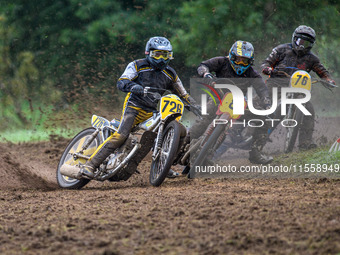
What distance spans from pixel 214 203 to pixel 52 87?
15913mm

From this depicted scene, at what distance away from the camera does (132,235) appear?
491 centimetres

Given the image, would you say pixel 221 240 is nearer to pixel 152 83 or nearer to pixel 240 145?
pixel 152 83

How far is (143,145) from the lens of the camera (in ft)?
27.6

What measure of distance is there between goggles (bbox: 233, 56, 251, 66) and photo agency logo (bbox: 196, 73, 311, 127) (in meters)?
0.40

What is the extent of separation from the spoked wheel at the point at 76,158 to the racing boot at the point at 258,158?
314 centimetres

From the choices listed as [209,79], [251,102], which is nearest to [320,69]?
[251,102]

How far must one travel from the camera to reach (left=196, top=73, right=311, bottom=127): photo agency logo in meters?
9.16

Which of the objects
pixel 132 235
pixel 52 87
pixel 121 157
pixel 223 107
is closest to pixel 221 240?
pixel 132 235

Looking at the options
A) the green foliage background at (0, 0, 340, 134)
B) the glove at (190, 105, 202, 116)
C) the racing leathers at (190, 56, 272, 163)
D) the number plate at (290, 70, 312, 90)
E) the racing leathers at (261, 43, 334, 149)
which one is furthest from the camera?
the green foliage background at (0, 0, 340, 134)

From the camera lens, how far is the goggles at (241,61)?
384 inches

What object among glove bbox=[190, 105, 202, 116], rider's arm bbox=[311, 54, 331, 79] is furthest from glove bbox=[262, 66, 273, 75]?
glove bbox=[190, 105, 202, 116]

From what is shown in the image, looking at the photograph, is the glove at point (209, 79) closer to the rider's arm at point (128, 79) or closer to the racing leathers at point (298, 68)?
the rider's arm at point (128, 79)

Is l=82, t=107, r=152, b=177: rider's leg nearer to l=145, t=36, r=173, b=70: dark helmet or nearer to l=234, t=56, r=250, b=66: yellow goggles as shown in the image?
l=145, t=36, r=173, b=70: dark helmet

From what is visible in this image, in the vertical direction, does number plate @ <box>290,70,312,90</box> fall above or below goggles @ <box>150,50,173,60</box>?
below
